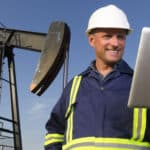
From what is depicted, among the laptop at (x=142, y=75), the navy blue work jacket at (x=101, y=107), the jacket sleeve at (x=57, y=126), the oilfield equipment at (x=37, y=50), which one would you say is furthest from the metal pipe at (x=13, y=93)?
the laptop at (x=142, y=75)

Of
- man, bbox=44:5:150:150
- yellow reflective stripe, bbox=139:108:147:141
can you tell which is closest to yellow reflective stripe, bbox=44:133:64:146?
man, bbox=44:5:150:150

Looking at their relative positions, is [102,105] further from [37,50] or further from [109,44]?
[37,50]

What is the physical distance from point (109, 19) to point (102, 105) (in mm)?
495

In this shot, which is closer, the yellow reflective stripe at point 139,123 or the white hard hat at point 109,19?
the yellow reflective stripe at point 139,123

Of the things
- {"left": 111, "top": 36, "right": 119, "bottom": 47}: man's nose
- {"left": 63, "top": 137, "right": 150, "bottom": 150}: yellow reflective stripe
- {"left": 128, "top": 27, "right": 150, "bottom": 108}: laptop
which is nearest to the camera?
{"left": 128, "top": 27, "right": 150, "bottom": 108}: laptop

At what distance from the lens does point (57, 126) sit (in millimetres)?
2930

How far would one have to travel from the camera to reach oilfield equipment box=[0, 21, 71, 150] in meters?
12.2

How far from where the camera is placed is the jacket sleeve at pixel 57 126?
290 cm

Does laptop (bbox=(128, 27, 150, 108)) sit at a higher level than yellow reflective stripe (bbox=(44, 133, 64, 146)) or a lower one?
higher

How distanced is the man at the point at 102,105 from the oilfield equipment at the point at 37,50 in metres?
8.04

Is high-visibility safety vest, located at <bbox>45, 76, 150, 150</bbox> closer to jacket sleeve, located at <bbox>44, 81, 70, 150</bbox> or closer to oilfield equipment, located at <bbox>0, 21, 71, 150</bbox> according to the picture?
jacket sleeve, located at <bbox>44, 81, 70, 150</bbox>

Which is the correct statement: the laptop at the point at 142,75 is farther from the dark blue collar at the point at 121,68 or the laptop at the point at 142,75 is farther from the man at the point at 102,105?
the dark blue collar at the point at 121,68

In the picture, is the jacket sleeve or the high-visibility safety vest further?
the jacket sleeve

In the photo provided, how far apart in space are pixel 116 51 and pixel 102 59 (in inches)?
4.8
